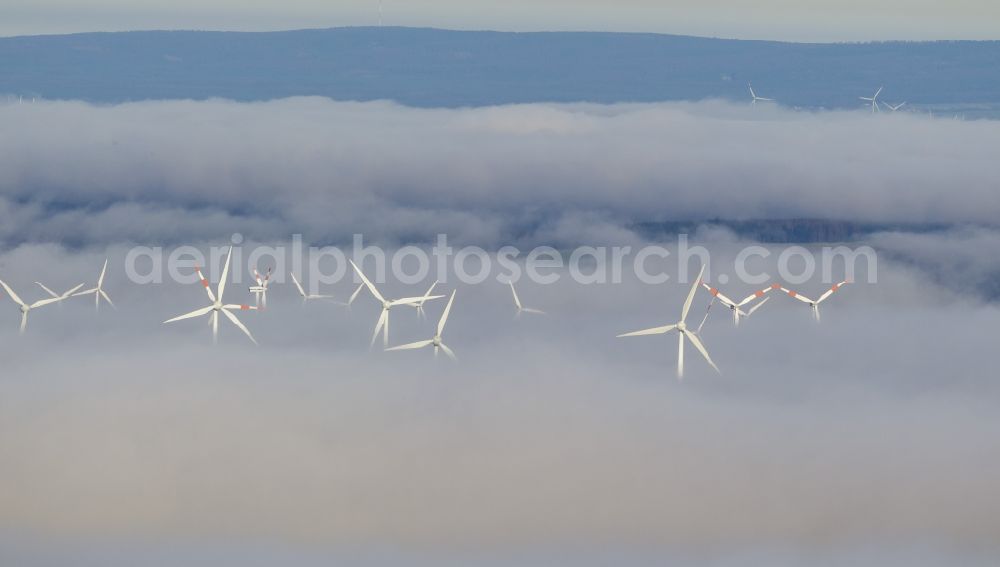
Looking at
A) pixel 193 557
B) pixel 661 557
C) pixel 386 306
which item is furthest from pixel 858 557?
pixel 193 557

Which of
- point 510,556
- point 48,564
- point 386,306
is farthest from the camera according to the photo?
point 510,556

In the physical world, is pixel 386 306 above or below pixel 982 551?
above

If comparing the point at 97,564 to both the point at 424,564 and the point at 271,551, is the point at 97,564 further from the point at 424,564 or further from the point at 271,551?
the point at 424,564

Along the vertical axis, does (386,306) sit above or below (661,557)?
above

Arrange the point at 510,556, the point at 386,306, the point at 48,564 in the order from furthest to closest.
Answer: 1. the point at 510,556
2. the point at 48,564
3. the point at 386,306

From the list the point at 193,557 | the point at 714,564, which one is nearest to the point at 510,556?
the point at 714,564

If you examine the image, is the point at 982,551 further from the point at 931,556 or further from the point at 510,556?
the point at 510,556

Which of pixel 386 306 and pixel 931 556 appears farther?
pixel 931 556

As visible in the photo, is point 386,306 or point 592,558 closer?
point 386,306
